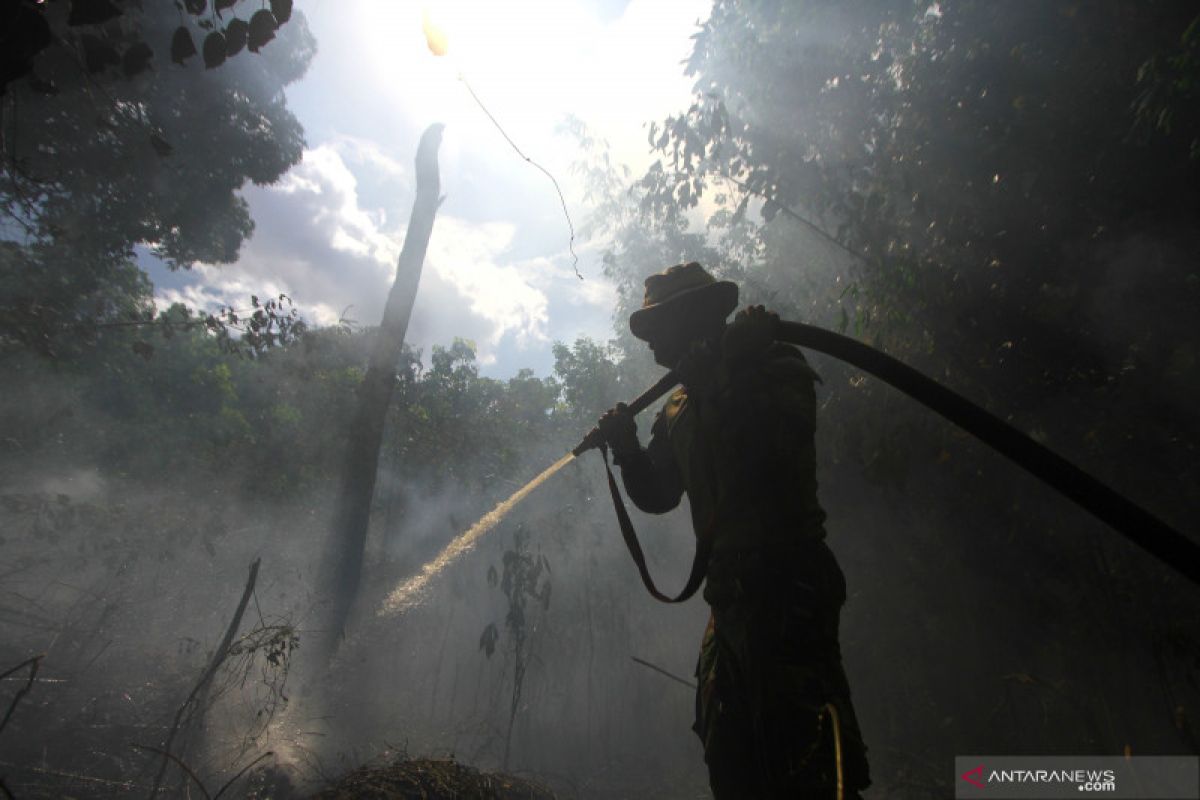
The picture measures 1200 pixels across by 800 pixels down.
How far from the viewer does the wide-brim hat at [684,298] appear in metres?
2.24

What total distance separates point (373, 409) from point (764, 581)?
32.2ft

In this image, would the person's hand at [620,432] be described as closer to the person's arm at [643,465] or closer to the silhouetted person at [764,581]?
the person's arm at [643,465]

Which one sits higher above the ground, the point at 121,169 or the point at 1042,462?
the point at 121,169

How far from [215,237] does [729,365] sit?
1122 centimetres

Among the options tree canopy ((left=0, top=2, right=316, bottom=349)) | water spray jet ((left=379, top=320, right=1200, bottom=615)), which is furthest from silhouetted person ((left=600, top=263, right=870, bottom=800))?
tree canopy ((left=0, top=2, right=316, bottom=349))

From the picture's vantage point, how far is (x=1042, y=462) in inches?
55.5

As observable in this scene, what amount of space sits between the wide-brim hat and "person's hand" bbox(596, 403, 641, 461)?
0.42 m

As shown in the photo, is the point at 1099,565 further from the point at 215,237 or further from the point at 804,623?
the point at 215,237

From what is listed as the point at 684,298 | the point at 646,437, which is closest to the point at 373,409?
the point at 646,437

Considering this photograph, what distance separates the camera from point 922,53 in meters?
4.39

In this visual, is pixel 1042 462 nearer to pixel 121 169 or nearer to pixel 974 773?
pixel 974 773

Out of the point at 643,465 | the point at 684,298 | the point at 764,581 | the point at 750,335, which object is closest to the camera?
the point at 764,581

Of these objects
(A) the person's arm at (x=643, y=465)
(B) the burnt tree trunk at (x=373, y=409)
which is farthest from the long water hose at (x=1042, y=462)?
(B) the burnt tree trunk at (x=373, y=409)

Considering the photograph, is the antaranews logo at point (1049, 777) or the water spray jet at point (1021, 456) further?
the antaranews logo at point (1049, 777)
